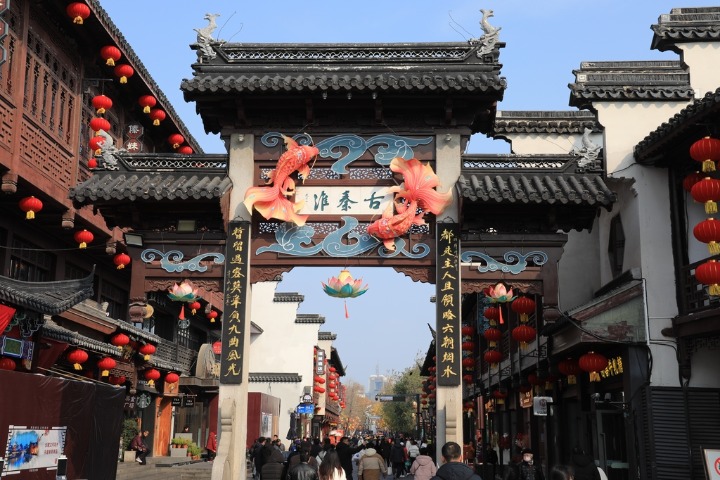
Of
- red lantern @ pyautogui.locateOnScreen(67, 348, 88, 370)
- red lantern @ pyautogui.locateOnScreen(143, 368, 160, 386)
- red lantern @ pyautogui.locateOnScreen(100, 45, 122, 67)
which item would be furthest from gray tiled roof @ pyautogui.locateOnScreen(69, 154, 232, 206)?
red lantern @ pyautogui.locateOnScreen(143, 368, 160, 386)

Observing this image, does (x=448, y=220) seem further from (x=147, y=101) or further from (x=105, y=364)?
(x=147, y=101)

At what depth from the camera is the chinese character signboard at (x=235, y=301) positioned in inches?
562

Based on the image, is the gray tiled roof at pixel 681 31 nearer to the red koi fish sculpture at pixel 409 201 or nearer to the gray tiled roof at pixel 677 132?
the gray tiled roof at pixel 677 132

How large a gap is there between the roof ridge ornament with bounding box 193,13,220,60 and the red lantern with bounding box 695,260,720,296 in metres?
9.72

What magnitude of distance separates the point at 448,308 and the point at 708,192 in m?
4.88

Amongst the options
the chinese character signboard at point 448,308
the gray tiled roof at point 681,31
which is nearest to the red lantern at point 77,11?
the chinese character signboard at point 448,308

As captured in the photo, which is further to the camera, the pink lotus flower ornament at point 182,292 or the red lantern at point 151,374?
the red lantern at point 151,374

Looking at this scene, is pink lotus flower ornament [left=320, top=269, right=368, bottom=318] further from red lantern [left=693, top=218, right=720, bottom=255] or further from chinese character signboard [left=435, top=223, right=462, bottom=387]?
red lantern [left=693, top=218, right=720, bottom=255]

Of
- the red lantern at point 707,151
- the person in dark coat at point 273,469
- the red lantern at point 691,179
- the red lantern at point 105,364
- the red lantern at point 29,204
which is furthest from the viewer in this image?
the red lantern at point 105,364

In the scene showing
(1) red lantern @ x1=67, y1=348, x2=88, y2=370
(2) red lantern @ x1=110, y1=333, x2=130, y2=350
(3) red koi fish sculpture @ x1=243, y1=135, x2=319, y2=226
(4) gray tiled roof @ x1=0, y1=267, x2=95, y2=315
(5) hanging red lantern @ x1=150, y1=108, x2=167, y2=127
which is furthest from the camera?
(5) hanging red lantern @ x1=150, y1=108, x2=167, y2=127

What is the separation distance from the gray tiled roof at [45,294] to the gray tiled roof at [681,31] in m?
12.7

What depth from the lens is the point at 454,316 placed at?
1432 centimetres

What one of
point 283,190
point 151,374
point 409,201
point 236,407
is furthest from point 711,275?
point 151,374

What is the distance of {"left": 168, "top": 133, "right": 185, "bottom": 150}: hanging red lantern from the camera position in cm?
2927
